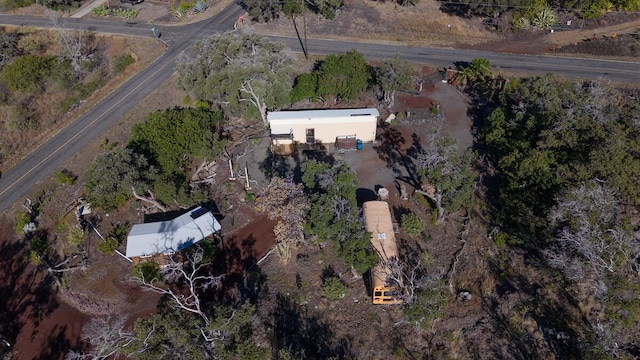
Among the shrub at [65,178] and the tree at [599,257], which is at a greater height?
the tree at [599,257]

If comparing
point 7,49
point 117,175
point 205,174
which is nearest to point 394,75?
point 205,174

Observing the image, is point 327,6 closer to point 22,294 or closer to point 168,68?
point 168,68

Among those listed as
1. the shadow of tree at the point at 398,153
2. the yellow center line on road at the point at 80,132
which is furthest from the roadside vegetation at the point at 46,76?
the shadow of tree at the point at 398,153

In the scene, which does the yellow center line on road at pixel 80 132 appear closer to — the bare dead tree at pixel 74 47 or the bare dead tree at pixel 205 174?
the bare dead tree at pixel 74 47

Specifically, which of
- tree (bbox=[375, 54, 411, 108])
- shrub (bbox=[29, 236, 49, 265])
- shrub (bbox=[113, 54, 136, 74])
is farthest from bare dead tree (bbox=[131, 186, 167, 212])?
shrub (bbox=[113, 54, 136, 74])

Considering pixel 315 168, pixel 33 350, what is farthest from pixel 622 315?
pixel 33 350

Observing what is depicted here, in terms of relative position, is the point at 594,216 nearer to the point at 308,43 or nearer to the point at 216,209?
the point at 216,209
